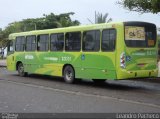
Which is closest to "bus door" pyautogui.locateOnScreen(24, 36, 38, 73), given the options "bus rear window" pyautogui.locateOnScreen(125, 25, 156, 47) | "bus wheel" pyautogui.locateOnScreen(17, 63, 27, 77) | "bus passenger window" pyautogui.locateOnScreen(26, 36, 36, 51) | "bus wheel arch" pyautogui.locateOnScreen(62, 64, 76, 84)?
"bus passenger window" pyautogui.locateOnScreen(26, 36, 36, 51)

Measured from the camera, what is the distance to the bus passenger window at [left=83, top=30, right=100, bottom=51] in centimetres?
1822

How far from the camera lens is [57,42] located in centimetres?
2111

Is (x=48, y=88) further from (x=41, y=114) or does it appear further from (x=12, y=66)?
(x=12, y=66)

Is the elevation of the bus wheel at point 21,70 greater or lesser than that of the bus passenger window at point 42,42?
lesser

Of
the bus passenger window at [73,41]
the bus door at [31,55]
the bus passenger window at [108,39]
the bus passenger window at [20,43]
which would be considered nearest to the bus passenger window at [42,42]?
the bus door at [31,55]

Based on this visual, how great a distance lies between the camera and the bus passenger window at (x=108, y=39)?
56.7 ft

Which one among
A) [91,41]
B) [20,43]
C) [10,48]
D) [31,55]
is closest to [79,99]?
[91,41]

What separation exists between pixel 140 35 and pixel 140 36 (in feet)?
0.14

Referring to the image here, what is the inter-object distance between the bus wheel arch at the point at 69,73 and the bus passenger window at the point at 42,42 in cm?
213

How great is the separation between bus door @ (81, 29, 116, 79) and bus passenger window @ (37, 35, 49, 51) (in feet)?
11.4

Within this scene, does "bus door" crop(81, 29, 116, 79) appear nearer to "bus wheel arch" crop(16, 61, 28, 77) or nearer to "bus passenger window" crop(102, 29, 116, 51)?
"bus passenger window" crop(102, 29, 116, 51)

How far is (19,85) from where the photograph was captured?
18938 millimetres

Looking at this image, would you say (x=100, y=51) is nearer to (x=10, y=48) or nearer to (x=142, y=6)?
(x=142, y=6)

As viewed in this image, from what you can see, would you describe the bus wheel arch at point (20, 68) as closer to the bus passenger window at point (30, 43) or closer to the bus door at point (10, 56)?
the bus door at point (10, 56)
